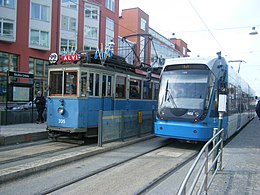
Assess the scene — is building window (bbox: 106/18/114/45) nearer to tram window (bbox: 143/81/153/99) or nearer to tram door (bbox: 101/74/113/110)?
tram window (bbox: 143/81/153/99)

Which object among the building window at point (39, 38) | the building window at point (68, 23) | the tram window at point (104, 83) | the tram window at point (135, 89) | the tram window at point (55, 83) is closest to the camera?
the tram window at point (55, 83)

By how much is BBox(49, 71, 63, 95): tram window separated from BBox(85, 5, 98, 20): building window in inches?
1112

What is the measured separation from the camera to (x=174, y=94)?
957 cm

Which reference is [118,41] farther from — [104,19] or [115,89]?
[115,89]

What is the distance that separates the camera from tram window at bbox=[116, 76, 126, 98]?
1148cm

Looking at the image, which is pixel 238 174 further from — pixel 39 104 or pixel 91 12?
pixel 91 12

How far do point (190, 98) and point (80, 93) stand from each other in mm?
3888

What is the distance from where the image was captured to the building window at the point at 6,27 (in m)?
27.3

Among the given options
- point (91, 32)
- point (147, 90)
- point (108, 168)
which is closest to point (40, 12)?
point (91, 32)

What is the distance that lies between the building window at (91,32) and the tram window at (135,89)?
25542mm

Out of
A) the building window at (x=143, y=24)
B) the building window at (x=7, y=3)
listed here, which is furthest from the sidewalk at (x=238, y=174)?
the building window at (x=143, y=24)

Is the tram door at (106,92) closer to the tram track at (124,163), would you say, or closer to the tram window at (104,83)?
the tram window at (104,83)

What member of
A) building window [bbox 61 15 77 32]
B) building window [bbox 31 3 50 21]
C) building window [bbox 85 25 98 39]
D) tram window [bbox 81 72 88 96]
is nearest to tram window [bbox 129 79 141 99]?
tram window [bbox 81 72 88 96]

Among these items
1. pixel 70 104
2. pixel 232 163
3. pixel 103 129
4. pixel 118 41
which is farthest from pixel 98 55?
pixel 118 41
